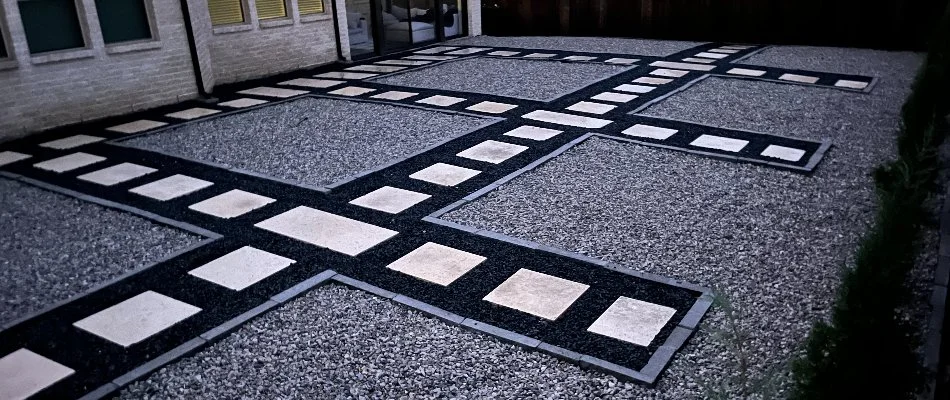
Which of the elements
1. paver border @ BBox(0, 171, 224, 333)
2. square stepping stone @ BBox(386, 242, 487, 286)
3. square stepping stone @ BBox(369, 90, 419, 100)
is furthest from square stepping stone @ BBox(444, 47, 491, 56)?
square stepping stone @ BBox(386, 242, 487, 286)

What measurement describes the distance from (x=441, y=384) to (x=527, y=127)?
4.48 meters

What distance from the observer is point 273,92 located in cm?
941

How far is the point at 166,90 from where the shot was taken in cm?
864

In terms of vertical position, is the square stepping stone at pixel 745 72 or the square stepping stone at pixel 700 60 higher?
the square stepping stone at pixel 700 60

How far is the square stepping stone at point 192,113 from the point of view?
8.04m

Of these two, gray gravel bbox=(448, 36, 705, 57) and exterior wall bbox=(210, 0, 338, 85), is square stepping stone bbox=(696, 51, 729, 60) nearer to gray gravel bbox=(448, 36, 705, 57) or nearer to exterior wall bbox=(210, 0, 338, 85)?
gray gravel bbox=(448, 36, 705, 57)

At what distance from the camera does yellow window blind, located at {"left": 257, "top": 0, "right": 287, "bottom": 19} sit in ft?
33.9

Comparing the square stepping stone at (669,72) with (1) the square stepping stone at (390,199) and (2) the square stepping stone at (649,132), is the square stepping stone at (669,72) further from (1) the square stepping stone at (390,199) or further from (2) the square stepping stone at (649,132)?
(1) the square stepping stone at (390,199)

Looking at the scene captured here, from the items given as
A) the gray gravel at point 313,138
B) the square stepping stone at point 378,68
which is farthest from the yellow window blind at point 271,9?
the gray gravel at point 313,138

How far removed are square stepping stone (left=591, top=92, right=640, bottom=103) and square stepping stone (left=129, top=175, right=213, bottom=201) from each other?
4.78 m

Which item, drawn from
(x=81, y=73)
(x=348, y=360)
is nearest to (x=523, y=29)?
(x=81, y=73)

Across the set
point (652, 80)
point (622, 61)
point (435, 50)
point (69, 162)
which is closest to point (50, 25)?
point (69, 162)

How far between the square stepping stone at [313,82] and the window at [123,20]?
2.15 m

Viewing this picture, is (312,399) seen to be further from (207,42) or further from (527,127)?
(207,42)
